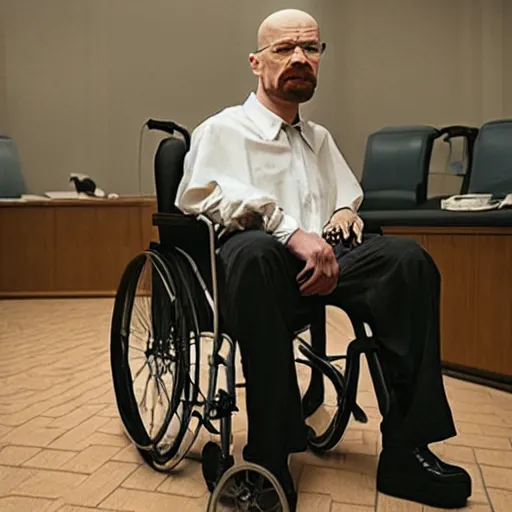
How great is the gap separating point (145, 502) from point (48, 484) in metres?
0.26

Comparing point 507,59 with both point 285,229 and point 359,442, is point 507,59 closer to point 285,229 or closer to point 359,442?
point 359,442

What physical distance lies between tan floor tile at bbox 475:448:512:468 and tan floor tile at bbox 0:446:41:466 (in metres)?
1.14

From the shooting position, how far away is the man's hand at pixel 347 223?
1.61 m

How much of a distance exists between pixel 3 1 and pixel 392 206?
3.37 m

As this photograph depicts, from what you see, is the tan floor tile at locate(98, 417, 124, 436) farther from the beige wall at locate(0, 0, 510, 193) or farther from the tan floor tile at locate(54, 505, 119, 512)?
the beige wall at locate(0, 0, 510, 193)

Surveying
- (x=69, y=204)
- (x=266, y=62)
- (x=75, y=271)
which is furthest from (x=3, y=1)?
(x=266, y=62)

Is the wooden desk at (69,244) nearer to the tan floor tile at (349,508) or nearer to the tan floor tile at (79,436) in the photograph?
the tan floor tile at (79,436)

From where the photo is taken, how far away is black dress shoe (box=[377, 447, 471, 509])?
1.46 metres

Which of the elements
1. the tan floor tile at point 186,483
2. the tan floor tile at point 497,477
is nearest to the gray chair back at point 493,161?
the tan floor tile at point 497,477

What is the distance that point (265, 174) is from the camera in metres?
1.63

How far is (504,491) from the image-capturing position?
1.57 meters

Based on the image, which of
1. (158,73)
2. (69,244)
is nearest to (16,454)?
(69,244)

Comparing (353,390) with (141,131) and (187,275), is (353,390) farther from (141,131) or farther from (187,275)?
(141,131)

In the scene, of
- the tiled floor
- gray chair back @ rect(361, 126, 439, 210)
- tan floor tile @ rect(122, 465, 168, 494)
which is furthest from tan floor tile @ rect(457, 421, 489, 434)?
gray chair back @ rect(361, 126, 439, 210)
